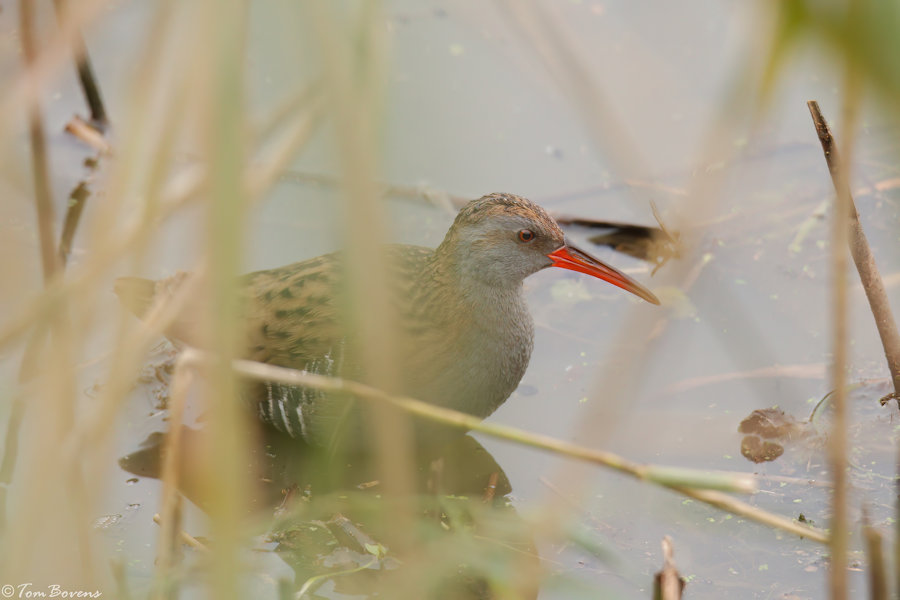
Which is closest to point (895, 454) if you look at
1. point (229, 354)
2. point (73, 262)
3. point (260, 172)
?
point (260, 172)

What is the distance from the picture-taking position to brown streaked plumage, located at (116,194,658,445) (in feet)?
11.8

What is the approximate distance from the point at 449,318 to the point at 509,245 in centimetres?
35

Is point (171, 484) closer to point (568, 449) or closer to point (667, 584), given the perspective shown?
point (568, 449)

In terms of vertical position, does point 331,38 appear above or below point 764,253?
below

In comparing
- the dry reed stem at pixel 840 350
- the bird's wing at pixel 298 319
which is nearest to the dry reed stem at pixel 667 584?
the dry reed stem at pixel 840 350

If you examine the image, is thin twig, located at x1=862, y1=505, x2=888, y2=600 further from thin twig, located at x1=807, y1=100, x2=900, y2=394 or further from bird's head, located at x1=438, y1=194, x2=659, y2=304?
bird's head, located at x1=438, y1=194, x2=659, y2=304

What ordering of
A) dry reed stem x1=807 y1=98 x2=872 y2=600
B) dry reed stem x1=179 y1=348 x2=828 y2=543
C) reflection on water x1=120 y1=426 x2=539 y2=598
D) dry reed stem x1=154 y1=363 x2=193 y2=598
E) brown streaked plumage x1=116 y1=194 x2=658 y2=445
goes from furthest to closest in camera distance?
brown streaked plumage x1=116 y1=194 x2=658 y2=445 < reflection on water x1=120 y1=426 x2=539 y2=598 < dry reed stem x1=154 y1=363 x2=193 y2=598 < dry reed stem x1=179 y1=348 x2=828 y2=543 < dry reed stem x1=807 y1=98 x2=872 y2=600

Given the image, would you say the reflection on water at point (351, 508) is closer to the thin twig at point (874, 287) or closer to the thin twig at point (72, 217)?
the thin twig at point (874, 287)

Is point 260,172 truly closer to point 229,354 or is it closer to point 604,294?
point 229,354

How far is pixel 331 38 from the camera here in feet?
2.53

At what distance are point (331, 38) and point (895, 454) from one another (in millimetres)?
3213

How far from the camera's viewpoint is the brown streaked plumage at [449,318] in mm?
3590

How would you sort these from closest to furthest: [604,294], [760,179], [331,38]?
[331,38] < [604,294] < [760,179]

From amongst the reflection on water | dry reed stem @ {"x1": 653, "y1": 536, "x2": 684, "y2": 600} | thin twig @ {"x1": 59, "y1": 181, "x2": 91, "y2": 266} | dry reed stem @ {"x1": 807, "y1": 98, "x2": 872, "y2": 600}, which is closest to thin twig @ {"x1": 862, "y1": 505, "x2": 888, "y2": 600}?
dry reed stem @ {"x1": 807, "y1": 98, "x2": 872, "y2": 600}
